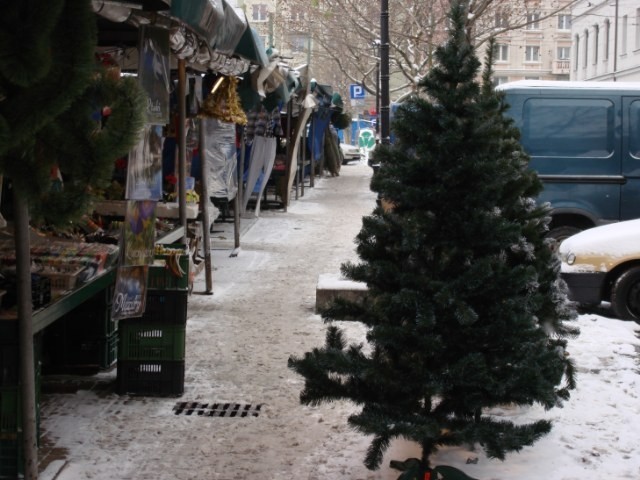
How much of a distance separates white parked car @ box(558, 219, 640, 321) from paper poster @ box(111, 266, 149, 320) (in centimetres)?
477

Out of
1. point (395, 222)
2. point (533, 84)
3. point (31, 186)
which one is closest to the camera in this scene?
point (31, 186)

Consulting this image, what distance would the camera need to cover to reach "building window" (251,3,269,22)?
59237mm

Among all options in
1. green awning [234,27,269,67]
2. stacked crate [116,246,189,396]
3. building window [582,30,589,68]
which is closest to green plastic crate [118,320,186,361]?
stacked crate [116,246,189,396]

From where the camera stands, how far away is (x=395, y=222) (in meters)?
4.51

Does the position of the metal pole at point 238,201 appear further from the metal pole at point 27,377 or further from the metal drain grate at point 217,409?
the metal pole at point 27,377

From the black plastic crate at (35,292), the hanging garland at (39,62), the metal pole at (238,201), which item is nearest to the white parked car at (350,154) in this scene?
the metal pole at (238,201)

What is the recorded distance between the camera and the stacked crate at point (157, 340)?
6320 millimetres

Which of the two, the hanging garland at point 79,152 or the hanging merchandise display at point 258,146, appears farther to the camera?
the hanging merchandise display at point 258,146

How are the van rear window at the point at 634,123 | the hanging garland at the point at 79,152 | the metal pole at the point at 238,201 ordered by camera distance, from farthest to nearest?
1. the metal pole at the point at 238,201
2. the van rear window at the point at 634,123
3. the hanging garland at the point at 79,152

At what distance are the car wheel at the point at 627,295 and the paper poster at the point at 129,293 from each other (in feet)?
17.0

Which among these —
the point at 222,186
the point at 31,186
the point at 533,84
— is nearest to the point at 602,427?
the point at 31,186

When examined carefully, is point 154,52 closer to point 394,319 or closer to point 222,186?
point 394,319

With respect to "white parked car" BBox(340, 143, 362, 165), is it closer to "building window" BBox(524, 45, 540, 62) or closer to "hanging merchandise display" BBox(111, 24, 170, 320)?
"building window" BBox(524, 45, 540, 62)

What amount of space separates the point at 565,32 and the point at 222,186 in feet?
195
